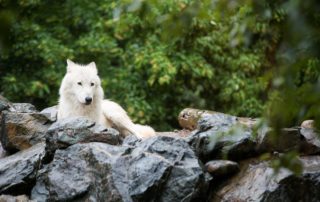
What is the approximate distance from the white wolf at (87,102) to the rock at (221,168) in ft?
5.98

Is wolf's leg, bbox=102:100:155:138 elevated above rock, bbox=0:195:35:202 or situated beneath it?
elevated above

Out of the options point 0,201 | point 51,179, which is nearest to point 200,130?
point 51,179

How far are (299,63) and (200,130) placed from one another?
468cm

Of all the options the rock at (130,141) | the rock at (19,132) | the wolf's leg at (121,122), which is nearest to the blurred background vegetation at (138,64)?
the wolf's leg at (121,122)

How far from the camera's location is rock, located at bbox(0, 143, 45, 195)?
5.59 metres

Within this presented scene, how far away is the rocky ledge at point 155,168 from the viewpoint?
16.7ft

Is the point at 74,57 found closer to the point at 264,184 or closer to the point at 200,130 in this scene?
the point at 200,130

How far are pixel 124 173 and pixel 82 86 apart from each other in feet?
6.94

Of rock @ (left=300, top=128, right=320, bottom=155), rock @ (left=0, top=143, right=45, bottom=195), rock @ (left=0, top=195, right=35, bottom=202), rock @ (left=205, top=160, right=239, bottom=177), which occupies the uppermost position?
rock @ (left=300, top=128, right=320, bottom=155)

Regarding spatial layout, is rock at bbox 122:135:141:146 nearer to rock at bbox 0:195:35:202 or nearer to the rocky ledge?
the rocky ledge

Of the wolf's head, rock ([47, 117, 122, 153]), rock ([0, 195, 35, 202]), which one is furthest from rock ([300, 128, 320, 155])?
rock ([0, 195, 35, 202])

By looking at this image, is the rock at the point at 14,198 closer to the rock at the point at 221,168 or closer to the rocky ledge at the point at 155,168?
the rocky ledge at the point at 155,168

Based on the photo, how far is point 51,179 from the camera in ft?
17.7

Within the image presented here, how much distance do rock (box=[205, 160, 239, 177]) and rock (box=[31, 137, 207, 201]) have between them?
0.17m
